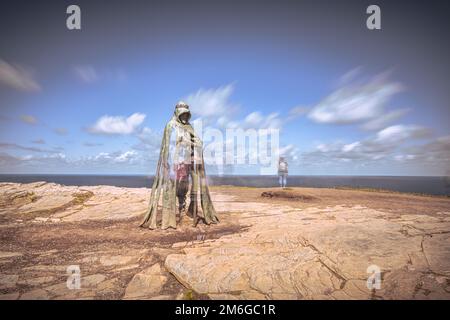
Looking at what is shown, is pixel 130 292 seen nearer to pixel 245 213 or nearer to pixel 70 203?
pixel 245 213

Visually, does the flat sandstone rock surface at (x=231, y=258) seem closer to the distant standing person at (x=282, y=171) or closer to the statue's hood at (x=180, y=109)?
the statue's hood at (x=180, y=109)

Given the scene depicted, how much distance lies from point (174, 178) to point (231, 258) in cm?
389

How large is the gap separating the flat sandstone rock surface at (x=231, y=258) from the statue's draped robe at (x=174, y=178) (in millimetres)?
505

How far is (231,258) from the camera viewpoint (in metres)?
4.50

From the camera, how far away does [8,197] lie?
1186cm

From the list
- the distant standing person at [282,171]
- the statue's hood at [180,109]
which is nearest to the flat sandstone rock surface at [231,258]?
the statue's hood at [180,109]

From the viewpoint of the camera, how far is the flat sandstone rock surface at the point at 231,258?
335cm

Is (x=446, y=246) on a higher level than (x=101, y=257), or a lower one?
higher

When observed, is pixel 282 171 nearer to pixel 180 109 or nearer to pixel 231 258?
pixel 180 109

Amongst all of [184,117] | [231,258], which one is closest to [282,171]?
[184,117]

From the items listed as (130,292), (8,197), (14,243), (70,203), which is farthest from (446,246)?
(8,197)

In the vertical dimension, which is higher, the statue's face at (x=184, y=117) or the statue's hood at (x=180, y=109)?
the statue's hood at (x=180, y=109)

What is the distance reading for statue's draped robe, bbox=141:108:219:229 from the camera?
734 centimetres
